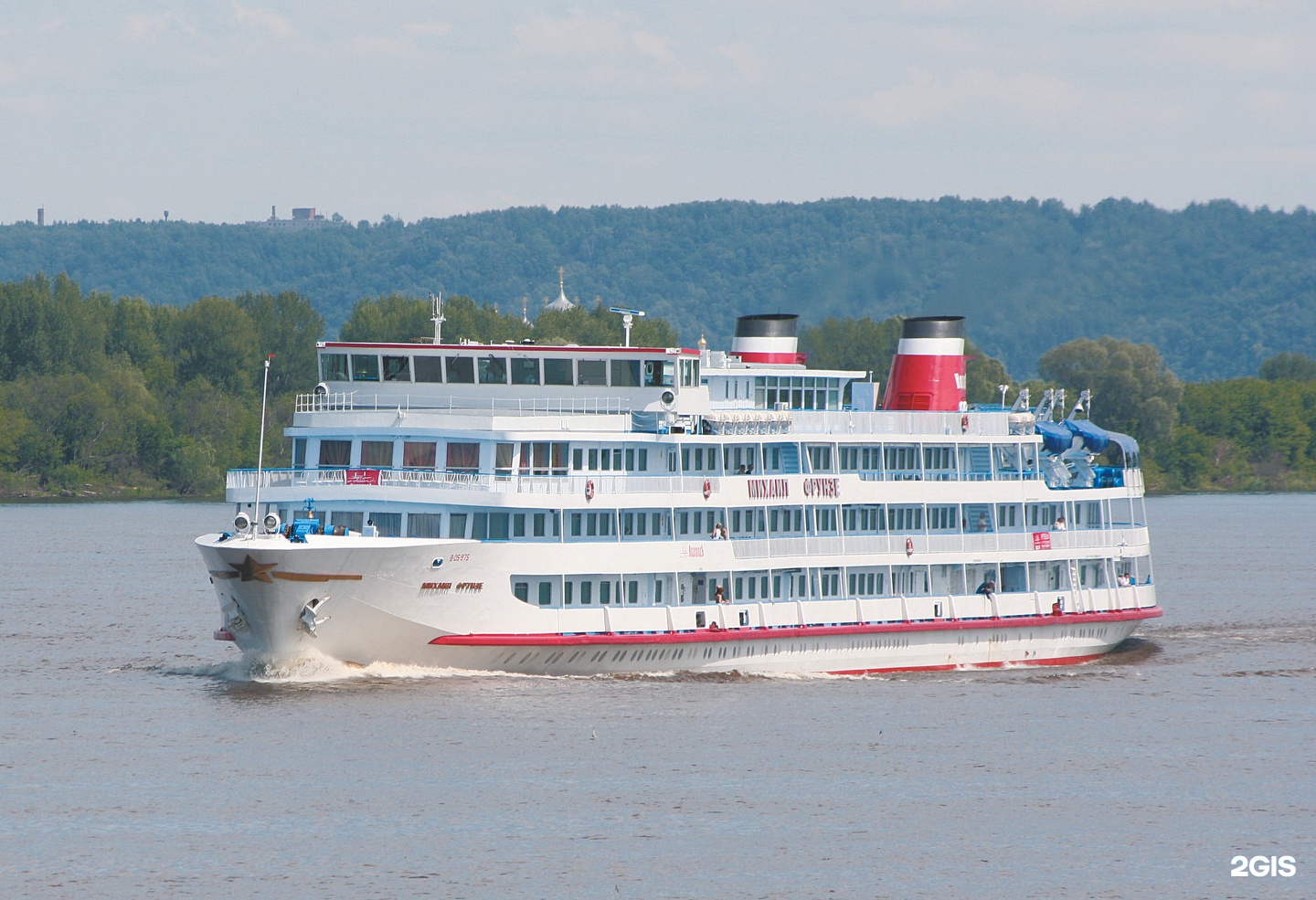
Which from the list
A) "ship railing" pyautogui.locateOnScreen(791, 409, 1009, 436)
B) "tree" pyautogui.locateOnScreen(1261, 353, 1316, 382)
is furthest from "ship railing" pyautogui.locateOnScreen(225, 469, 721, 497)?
"tree" pyautogui.locateOnScreen(1261, 353, 1316, 382)

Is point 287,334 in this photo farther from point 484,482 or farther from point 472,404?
point 484,482

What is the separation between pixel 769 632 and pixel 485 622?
6985mm

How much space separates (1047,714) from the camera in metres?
41.6

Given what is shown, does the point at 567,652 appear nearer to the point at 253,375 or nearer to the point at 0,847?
the point at 0,847

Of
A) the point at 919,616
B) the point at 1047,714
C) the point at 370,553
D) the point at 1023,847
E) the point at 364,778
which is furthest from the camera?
the point at 919,616

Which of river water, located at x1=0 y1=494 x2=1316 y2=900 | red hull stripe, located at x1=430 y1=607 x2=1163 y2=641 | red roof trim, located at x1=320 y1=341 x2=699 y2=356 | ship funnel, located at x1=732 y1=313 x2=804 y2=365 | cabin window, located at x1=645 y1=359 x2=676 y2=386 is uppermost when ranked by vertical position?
ship funnel, located at x1=732 y1=313 x2=804 y2=365

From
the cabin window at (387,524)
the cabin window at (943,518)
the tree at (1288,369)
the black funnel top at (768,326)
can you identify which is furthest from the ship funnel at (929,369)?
the tree at (1288,369)

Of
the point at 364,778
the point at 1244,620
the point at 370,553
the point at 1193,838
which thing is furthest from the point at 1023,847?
the point at 1244,620

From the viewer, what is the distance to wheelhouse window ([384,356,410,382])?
44.4 meters

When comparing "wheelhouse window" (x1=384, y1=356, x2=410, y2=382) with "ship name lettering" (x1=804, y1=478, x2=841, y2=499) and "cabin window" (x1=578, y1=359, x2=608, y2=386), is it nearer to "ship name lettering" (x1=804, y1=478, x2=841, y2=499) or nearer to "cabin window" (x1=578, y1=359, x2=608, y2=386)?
"cabin window" (x1=578, y1=359, x2=608, y2=386)

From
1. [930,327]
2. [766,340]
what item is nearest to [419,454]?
[766,340]

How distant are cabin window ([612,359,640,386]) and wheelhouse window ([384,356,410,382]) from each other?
4678mm

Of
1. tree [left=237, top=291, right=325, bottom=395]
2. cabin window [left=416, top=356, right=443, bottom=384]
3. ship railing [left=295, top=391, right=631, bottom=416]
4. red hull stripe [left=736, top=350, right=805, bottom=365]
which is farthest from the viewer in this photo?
tree [left=237, top=291, right=325, bottom=395]

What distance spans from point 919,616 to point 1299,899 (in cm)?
1857
